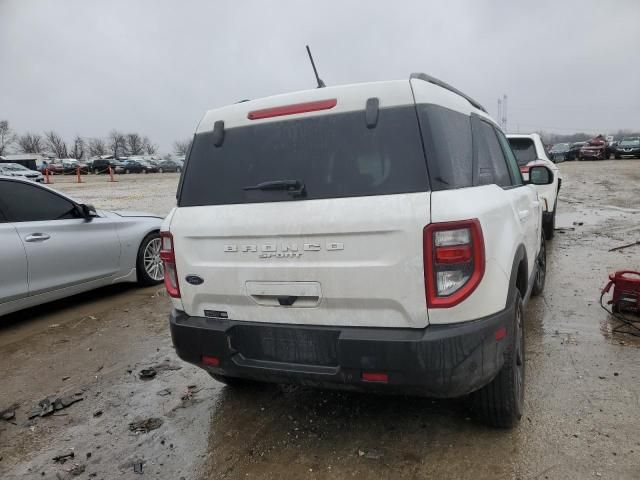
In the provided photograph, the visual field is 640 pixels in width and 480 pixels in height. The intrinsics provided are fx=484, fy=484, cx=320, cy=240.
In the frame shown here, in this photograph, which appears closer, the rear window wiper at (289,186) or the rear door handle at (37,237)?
the rear window wiper at (289,186)

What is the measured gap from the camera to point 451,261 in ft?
7.15

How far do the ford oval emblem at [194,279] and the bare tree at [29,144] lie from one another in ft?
386

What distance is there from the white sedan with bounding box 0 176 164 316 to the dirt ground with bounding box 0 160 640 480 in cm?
60

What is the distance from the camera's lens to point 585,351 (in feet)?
12.7

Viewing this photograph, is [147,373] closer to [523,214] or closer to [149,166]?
[523,214]

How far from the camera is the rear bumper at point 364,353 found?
2217 mm

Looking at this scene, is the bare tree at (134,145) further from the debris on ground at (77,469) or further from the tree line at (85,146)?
the debris on ground at (77,469)

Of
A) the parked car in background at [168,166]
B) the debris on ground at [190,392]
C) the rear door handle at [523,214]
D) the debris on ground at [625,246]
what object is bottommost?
the debris on ground at [625,246]

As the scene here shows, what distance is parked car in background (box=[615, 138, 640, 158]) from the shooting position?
33.8 metres

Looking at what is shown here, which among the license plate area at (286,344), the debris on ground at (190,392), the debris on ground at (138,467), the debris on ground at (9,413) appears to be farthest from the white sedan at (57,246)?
the license plate area at (286,344)

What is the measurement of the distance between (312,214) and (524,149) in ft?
22.2

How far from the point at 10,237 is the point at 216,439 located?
3.26m

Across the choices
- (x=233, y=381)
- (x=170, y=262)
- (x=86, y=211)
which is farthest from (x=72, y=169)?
(x=170, y=262)

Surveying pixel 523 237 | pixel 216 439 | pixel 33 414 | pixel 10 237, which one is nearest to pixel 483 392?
pixel 523 237
